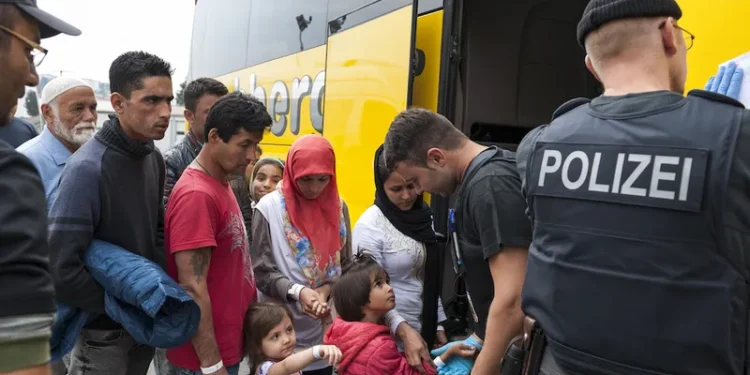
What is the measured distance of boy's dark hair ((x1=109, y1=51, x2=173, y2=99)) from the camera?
2.39 m

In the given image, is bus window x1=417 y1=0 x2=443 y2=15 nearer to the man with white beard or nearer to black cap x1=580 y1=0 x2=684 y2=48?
Answer: the man with white beard

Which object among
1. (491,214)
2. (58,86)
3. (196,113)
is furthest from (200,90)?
(491,214)

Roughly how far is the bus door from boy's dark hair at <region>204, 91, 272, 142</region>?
131 centimetres

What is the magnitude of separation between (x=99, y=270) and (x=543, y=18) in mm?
4160

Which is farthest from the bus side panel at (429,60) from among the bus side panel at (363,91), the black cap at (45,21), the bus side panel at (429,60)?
the black cap at (45,21)

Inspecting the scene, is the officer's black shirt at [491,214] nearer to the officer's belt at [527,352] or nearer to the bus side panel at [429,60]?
the officer's belt at [527,352]

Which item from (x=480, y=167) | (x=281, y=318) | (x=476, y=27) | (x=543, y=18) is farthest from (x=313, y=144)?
(x=543, y=18)

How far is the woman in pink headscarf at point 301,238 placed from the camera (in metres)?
2.73

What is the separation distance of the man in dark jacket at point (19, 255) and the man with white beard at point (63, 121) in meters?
1.87

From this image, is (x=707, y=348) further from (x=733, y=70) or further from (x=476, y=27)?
(x=476, y=27)

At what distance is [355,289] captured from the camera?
2.73 m

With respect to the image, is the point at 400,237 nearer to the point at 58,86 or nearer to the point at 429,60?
the point at 429,60

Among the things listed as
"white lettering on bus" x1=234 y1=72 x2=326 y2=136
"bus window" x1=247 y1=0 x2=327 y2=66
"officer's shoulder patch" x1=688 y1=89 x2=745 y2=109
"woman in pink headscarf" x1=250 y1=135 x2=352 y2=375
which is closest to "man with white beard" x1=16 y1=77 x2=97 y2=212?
"woman in pink headscarf" x1=250 y1=135 x2=352 y2=375

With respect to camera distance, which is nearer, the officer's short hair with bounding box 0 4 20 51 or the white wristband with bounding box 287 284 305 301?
the officer's short hair with bounding box 0 4 20 51
